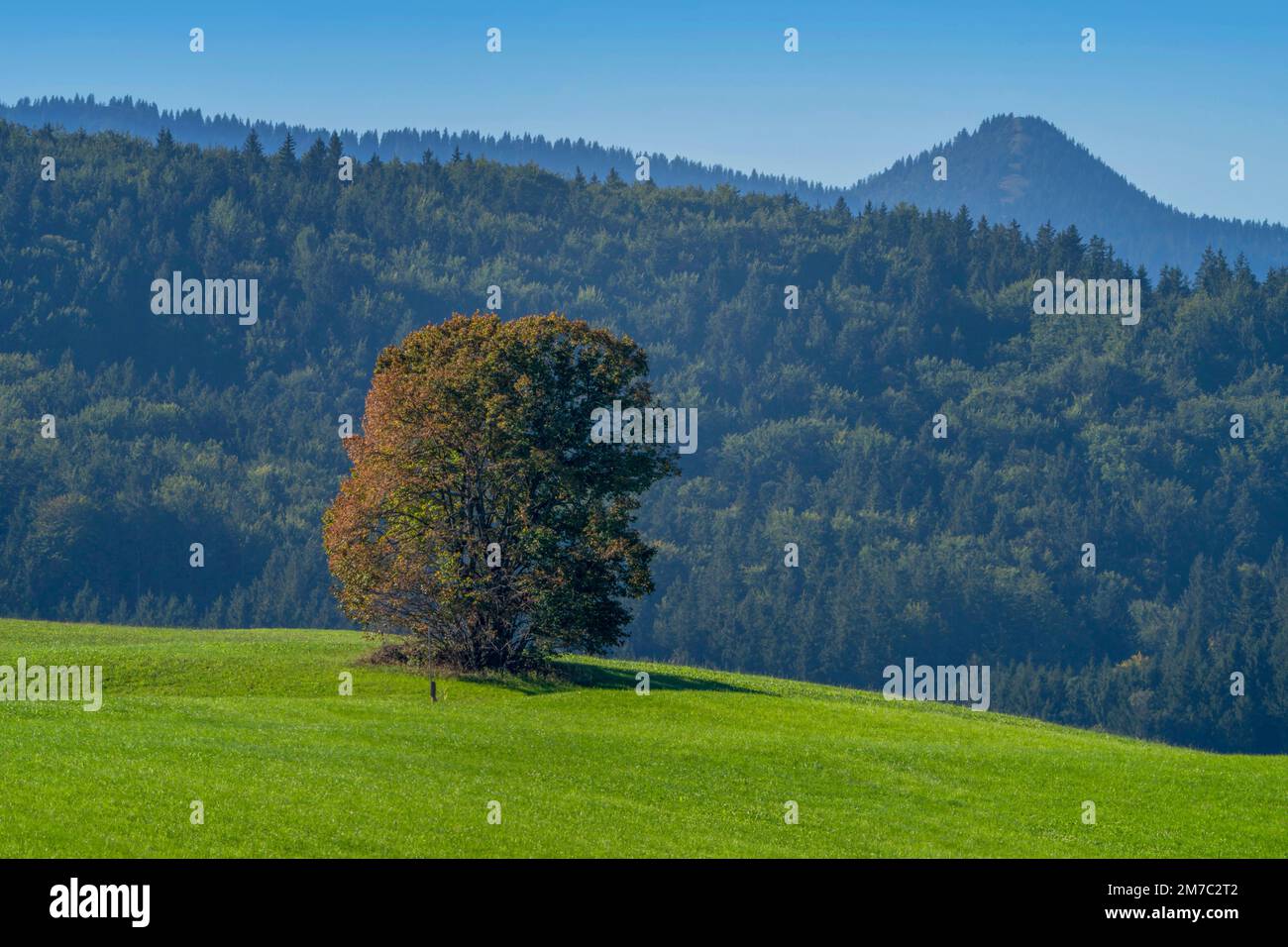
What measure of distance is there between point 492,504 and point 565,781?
24.3m

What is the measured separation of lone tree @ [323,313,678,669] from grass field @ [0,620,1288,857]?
150 inches

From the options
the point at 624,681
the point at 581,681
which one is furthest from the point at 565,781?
the point at 624,681

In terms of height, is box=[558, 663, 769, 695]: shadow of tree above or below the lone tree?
below

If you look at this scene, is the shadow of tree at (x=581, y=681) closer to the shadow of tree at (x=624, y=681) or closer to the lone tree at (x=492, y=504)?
the shadow of tree at (x=624, y=681)

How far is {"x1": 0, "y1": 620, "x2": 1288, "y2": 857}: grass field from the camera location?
1150 inches

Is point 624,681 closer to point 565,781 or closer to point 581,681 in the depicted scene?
point 581,681

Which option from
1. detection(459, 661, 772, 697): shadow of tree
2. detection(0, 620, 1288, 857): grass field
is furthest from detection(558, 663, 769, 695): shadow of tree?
detection(0, 620, 1288, 857): grass field

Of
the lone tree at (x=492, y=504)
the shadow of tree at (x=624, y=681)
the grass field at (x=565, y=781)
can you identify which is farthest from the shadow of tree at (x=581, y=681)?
the grass field at (x=565, y=781)

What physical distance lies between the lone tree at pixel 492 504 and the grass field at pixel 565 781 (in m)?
3.80

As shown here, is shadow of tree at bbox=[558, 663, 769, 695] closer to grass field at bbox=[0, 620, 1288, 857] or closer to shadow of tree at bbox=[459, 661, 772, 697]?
shadow of tree at bbox=[459, 661, 772, 697]

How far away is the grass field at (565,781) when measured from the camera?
29.2 meters
